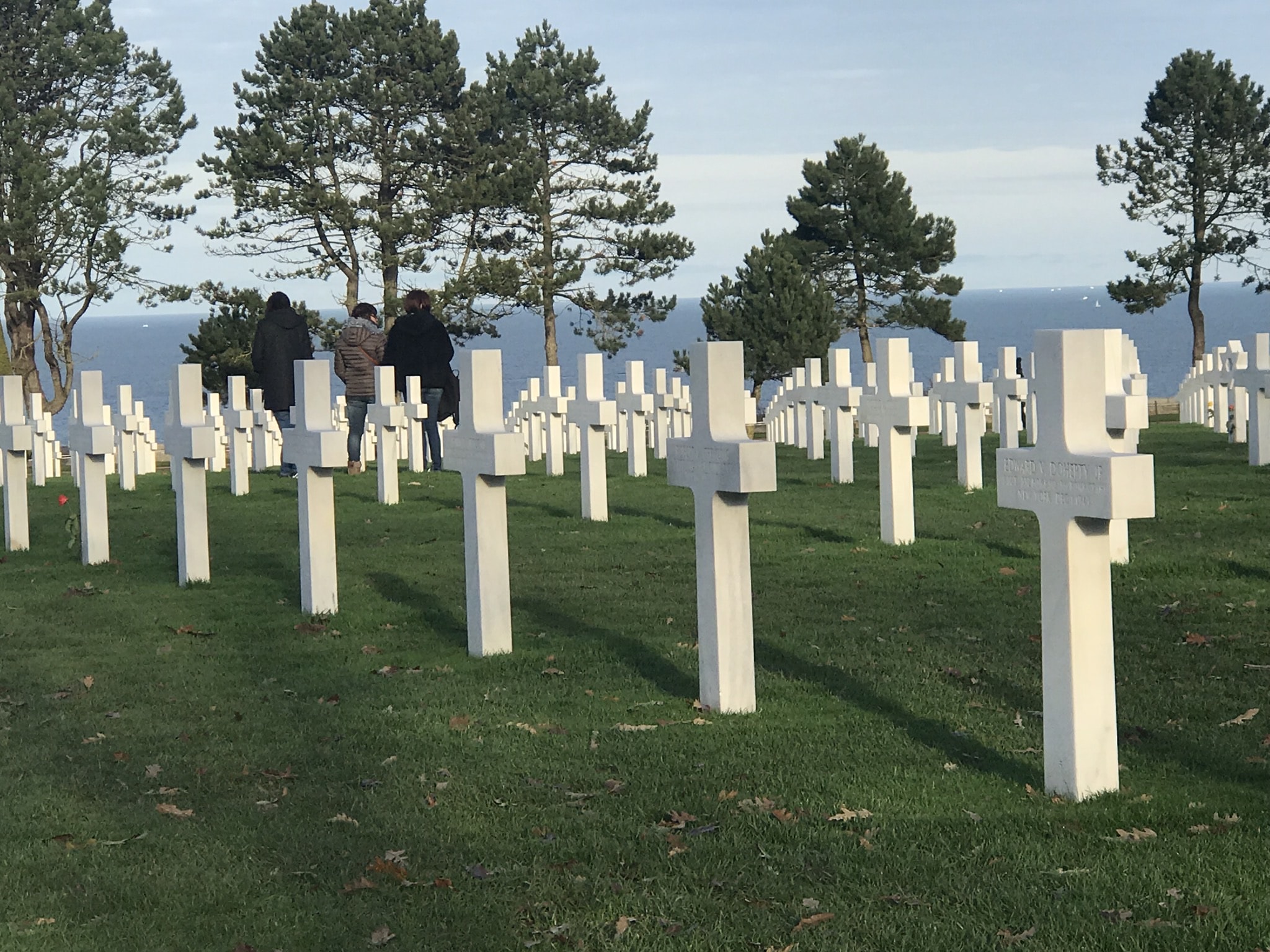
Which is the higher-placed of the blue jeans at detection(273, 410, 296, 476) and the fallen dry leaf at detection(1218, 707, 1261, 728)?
the blue jeans at detection(273, 410, 296, 476)

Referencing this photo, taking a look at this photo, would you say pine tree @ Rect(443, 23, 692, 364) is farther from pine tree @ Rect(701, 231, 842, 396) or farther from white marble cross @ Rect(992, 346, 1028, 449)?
white marble cross @ Rect(992, 346, 1028, 449)

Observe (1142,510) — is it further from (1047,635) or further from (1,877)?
(1,877)

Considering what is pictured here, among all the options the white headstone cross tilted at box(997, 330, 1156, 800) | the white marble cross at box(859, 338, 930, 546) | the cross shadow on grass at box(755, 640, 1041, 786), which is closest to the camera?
the white headstone cross tilted at box(997, 330, 1156, 800)

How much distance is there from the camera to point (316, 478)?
376 inches

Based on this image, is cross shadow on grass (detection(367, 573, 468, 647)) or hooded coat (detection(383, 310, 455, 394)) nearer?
cross shadow on grass (detection(367, 573, 468, 647))

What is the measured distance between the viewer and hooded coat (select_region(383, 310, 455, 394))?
1734cm

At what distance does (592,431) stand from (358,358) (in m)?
5.02

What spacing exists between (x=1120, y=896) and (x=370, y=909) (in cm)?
206

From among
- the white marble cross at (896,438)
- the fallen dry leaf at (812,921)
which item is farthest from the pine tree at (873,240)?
the fallen dry leaf at (812,921)

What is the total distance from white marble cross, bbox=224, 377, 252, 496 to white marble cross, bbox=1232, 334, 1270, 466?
32.3 feet

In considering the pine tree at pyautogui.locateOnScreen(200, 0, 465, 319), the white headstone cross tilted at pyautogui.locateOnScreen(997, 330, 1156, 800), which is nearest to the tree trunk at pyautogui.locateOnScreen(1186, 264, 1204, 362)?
the pine tree at pyautogui.locateOnScreen(200, 0, 465, 319)

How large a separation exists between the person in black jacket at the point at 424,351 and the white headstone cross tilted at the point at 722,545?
1052 centimetres

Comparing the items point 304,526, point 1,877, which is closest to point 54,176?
point 304,526

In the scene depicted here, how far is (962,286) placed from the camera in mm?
54469
